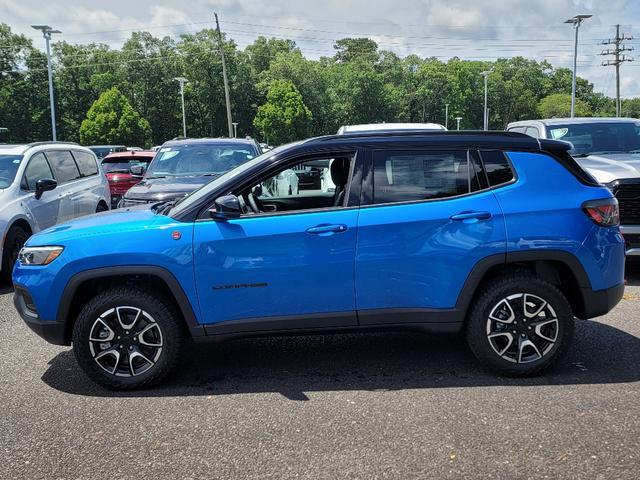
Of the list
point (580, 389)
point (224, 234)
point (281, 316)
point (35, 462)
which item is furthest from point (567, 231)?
point (35, 462)

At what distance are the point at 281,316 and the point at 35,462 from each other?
1.75 metres

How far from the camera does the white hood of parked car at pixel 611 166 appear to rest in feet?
24.6

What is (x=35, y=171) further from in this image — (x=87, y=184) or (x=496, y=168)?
(x=496, y=168)

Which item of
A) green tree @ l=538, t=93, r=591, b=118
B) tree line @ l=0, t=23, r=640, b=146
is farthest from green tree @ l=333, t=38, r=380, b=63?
green tree @ l=538, t=93, r=591, b=118

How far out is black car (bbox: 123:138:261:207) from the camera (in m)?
9.66

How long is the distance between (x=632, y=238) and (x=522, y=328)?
12.2 feet

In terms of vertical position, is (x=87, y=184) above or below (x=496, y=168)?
below

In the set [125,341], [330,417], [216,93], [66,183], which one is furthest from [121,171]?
[216,93]

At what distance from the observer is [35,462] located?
11.3 ft

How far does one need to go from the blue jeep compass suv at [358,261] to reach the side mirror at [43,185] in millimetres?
4594

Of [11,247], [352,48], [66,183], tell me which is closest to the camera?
[11,247]

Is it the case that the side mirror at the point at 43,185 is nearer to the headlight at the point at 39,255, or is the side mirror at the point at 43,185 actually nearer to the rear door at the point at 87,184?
the rear door at the point at 87,184

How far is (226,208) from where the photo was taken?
4266mm

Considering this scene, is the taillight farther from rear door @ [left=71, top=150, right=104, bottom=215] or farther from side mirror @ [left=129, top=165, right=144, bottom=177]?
rear door @ [left=71, top=150, right=104, bottom=215]
